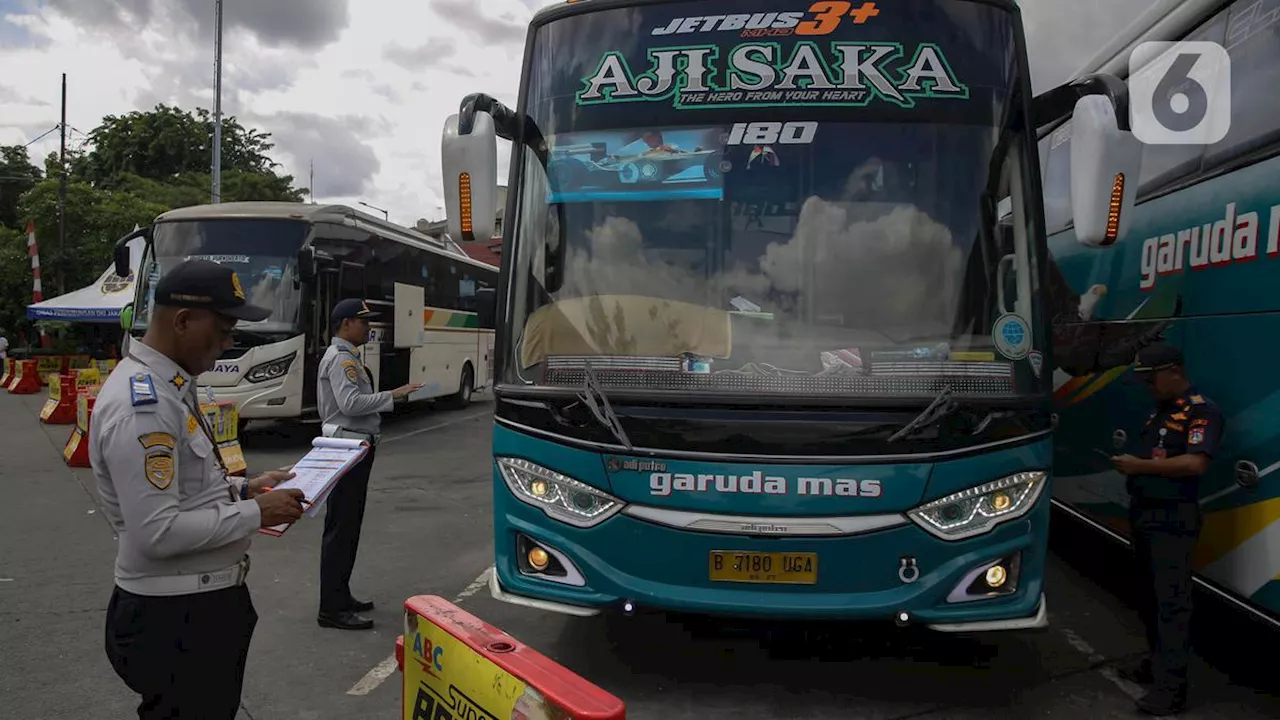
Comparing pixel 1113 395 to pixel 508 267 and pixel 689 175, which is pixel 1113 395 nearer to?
pixel 689 175

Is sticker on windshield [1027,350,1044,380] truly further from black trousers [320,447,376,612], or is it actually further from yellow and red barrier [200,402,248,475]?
yellow and red barrier [200,402,248,475]

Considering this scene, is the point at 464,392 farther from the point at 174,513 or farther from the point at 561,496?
the point at 174,513

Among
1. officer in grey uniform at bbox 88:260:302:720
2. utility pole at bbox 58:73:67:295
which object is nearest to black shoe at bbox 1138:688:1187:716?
officer in grey uniform at bbox 88:260:302:720

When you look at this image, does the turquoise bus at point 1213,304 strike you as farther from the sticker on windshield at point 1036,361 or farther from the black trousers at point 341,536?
the black trousers at point 341,536

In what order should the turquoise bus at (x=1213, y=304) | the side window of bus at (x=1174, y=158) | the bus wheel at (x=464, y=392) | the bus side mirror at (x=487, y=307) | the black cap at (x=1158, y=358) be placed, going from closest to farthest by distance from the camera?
the turquoise bus at (x=1213, y=304) < the black cap at (x=1158, y=358) < the side window of bus at (x=1174, y=158) < the bus side mirror at (x=487, y=307) < the bus wheel at (x=464, y=392)

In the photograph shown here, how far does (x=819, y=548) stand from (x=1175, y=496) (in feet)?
5.74

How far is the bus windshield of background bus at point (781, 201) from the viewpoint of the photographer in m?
4.27

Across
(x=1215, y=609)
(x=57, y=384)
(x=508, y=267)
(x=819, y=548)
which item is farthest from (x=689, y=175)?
(x=57, y=384)

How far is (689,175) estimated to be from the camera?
4.50 meters

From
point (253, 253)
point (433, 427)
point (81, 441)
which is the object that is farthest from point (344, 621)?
point (433, 427)

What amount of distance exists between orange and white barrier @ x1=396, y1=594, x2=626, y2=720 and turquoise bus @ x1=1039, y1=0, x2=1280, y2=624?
9.94 ft

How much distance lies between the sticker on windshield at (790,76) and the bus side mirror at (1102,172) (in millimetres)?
585

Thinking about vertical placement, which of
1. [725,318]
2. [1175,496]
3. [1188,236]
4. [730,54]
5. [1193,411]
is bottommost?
[1175,496]

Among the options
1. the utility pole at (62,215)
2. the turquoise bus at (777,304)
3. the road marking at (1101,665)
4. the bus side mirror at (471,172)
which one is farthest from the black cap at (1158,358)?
the utility pole at (62,215)
